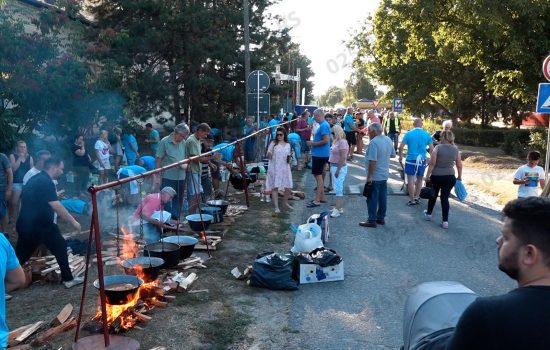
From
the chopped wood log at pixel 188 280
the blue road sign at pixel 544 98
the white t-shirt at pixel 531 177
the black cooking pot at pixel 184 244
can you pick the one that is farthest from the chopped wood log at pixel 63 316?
the blue road sign at pixel 544 98

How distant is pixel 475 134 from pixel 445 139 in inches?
851

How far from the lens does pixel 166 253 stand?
6.08 metres

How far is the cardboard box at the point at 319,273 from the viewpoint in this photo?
6.52 meters

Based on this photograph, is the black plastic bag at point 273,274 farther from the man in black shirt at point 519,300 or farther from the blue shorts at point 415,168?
the blue shorts at point 415,168

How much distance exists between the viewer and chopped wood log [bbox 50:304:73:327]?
5.12 metres

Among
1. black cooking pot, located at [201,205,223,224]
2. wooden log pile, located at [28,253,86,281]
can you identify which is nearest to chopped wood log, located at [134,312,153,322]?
wooden log pile, located at [28,253,86,281]

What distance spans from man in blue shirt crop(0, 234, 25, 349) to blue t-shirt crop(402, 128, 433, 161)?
9.25 metres

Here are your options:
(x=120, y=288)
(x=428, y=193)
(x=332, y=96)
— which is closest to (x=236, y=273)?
(x=120, y=288)

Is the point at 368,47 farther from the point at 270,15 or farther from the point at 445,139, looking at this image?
the point at 445,139

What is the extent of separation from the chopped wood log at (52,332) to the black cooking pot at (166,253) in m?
1.17

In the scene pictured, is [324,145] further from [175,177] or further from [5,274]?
[5,274]

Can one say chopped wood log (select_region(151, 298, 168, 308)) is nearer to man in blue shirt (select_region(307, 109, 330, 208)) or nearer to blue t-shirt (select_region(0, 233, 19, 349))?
blue t-shirt (select_region(0, 233, 19, 349))

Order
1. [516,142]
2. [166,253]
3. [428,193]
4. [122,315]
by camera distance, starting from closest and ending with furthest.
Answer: [122,315] → [166,253] → [428,193] → [516,142]

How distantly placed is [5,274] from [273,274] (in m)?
3.70
